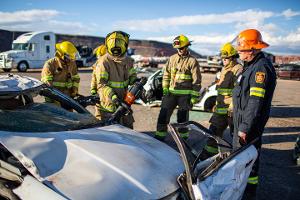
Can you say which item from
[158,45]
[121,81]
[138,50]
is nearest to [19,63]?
[121,81]

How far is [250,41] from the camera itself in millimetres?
3689

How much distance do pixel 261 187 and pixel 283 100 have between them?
860 cm

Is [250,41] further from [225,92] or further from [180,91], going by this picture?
[180,91]

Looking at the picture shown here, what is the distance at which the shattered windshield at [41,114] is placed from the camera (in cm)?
286

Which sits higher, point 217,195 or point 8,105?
point 8,105

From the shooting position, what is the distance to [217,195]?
234 cm

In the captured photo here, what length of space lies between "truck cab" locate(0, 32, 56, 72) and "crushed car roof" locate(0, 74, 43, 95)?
738 inches

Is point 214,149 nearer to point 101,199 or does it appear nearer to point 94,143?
point 94,143

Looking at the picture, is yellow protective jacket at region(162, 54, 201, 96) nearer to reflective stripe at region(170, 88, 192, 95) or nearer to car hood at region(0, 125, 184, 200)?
reflective stripe at region(170, 88, 192, 95)

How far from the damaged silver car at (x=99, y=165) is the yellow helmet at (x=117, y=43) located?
1808 mm

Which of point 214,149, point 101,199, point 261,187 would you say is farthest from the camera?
point 214,149

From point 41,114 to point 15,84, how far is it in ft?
1.61

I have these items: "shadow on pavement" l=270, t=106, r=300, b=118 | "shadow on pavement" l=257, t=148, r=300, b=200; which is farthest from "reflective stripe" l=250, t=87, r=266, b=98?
"shadow on pavement" l=270, t=106, r=300, b=118

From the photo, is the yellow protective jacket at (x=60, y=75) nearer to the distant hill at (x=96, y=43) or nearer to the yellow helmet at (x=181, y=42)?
the yellow helmet at (x=181, y=42)
